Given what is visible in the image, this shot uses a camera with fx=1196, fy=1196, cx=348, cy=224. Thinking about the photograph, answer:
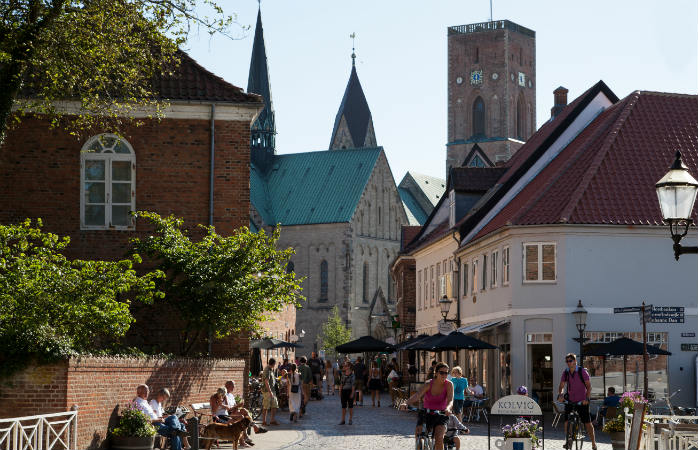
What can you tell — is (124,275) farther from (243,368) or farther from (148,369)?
(243,368)

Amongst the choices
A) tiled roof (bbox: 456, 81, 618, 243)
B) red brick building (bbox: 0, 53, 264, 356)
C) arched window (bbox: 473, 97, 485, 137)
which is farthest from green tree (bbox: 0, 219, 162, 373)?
arched window (bbox: 473, 97, 485, 137)

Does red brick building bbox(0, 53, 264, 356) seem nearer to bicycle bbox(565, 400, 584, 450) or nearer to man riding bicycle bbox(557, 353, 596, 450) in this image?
bicycle bbox(565, 400, 584, 450)

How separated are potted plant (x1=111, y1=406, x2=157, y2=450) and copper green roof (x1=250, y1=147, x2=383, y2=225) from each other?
81444 millimetres

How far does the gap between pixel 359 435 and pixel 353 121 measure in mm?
94226

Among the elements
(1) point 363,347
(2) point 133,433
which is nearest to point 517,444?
(2) point 133,433

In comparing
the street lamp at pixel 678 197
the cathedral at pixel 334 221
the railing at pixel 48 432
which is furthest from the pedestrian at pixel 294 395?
the cathedral at pixel 334 221

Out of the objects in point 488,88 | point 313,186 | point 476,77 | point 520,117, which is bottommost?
point 313,186

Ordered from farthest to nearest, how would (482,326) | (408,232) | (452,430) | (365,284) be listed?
(365,284) → (408,232) → (482,326) → (452,430)

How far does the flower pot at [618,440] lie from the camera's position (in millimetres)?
19234

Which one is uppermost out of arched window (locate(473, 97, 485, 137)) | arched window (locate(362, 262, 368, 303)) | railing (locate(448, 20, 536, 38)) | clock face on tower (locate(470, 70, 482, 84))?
railing (locate(448, 20, 536, 38))

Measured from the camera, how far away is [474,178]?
45.6m

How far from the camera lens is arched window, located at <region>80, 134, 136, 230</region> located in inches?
1052

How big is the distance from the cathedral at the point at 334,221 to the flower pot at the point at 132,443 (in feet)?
260

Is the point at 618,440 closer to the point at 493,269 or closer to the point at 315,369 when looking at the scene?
the point at 493,269
